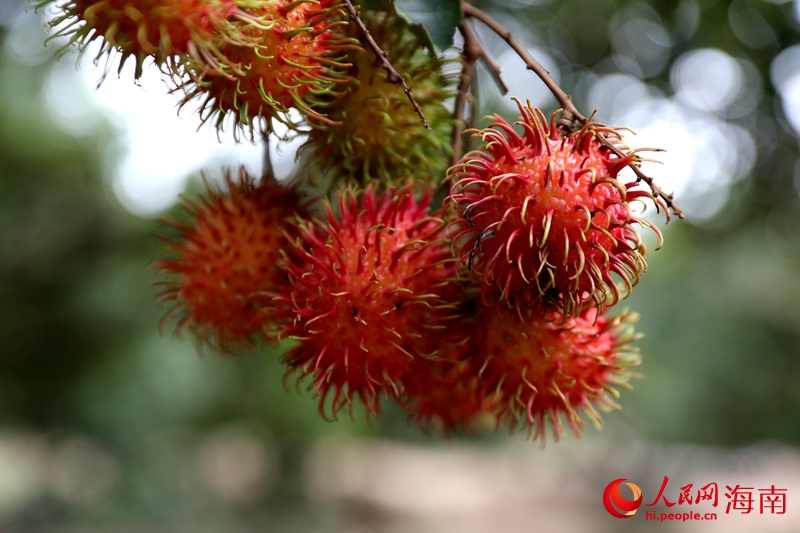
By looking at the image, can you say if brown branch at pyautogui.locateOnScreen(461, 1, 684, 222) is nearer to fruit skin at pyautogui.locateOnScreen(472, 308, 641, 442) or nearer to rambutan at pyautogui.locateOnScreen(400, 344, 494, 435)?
fruit skin at pyautogui.locateOnScreen(472, 308, 641, 442)

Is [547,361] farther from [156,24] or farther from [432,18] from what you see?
[156,24]

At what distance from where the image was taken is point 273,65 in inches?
35.3

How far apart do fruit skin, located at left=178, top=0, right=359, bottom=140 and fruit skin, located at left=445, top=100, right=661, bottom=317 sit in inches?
10.1

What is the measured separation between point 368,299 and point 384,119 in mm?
313

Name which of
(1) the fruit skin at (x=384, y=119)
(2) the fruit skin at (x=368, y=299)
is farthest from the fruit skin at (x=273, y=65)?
Answer: (2) the fruit skin at (x=368, y=299)

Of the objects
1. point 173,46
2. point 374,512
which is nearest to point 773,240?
point 173,46

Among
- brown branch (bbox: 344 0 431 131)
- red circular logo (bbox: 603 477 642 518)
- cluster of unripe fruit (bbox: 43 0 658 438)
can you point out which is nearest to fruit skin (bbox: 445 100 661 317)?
cluster of unripe fruit (bbox: 43 0 658 438)

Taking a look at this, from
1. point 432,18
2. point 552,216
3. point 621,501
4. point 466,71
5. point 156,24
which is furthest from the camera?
point 621,501

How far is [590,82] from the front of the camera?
121 inches

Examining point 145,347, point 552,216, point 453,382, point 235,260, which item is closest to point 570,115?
point 552,216

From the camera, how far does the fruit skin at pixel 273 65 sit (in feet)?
2.83

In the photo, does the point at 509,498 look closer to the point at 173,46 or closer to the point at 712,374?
the point at 712,374

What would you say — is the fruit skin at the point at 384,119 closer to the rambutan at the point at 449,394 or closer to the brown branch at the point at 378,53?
the brown branch at the point at 378,53

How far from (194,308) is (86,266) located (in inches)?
171
